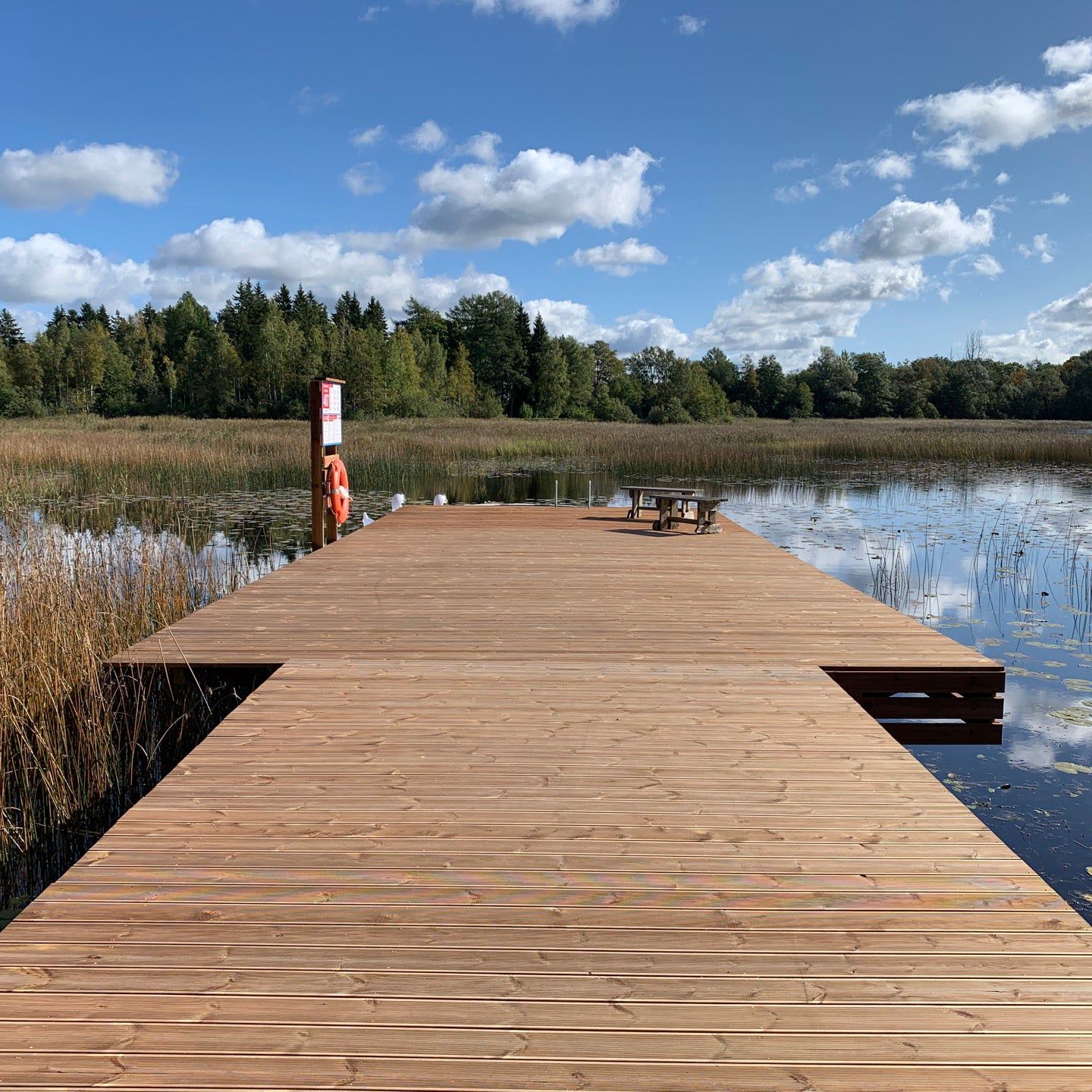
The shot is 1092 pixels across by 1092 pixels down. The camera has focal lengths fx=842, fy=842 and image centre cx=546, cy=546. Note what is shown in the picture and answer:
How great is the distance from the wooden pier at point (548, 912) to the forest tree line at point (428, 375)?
3974 centimetres

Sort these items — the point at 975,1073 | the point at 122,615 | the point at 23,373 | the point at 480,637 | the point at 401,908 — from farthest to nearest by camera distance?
the point at 23,373
the point at 122,615
the point at 480,637
the point at 401,908
the point at 975,1073

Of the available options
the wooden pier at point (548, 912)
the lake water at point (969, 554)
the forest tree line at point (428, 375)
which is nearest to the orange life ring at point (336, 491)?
the lake water at point (969, 554)

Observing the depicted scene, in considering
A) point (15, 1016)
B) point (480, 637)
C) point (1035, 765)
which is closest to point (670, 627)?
point (480, 637)

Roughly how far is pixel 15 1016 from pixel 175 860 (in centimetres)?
59

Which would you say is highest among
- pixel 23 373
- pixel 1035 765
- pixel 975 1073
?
pixel 23 373

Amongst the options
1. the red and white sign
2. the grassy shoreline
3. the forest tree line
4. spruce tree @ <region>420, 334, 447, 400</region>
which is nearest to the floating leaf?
the red and white sign

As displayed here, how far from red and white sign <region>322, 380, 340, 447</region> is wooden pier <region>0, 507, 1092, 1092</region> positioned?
402cm

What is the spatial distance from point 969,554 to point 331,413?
7.61m

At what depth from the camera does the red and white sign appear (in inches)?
295

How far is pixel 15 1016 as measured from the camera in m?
1.64

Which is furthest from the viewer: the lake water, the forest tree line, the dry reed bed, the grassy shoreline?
the forest tree line

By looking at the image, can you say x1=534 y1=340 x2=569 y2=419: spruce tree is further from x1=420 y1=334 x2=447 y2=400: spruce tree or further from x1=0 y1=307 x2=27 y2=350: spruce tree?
x1=0 y1=307 x2=27 y2=350: spruce tree

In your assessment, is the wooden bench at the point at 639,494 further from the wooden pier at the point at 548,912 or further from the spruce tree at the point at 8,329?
the spruce tree at the point at 8,329

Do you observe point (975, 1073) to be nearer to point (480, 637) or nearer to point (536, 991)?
point (536, 991)
